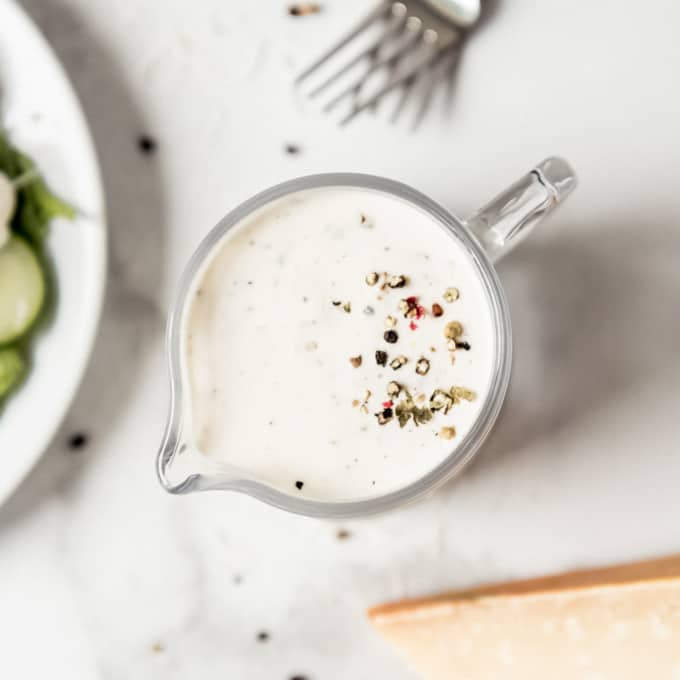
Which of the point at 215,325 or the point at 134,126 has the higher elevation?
the point at 134,126

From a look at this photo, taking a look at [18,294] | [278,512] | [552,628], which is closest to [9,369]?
[18,294]

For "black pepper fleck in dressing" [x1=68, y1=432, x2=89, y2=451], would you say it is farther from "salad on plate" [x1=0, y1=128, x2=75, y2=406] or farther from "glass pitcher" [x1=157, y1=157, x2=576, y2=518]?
"glass pitcher" [x1=157, y1=157, x2=576, y2=518]

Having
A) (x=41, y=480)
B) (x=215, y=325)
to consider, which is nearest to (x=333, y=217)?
(x=215, y=325)

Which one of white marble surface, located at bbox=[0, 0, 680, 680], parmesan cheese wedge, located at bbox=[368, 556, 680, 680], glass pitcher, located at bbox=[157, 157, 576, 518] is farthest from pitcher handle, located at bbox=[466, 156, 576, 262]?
parmesan cheese wedge, located at bbox=[368, 556, 680, 680]

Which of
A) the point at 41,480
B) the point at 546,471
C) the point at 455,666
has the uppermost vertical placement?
the point at 41,480

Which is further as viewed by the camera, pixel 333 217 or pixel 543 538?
pixel 543 538

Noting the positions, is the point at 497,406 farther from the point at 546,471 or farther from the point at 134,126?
the point at 134,126

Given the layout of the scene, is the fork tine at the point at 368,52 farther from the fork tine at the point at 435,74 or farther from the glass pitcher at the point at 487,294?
the glass pitcher at the point at 487,294

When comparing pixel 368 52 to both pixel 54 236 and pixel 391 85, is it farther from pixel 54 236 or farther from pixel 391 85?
pixel 54 236
